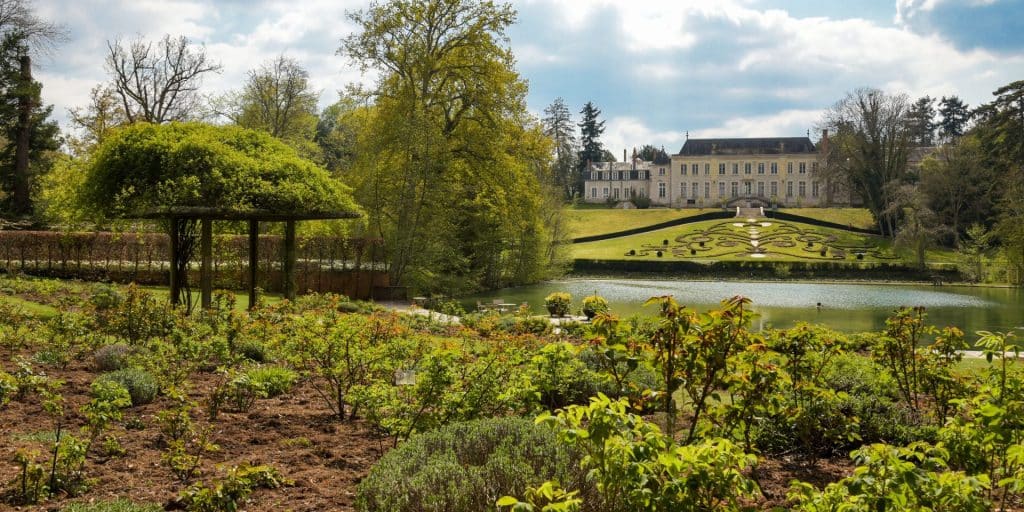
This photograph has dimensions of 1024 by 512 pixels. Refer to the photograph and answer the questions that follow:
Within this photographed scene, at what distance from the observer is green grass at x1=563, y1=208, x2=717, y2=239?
6094 centimetres

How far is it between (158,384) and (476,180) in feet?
66.6

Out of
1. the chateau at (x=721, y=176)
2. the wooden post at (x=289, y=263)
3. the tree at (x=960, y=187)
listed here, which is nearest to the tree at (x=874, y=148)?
the tree at (x=960, y=187)

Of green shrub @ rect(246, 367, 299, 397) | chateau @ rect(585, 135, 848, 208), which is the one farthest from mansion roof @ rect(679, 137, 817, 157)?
green shrub @ rect(246, 367, 299, 397)

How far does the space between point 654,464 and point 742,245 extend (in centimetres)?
5114

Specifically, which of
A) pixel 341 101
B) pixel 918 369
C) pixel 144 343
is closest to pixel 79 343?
pixel 144 343

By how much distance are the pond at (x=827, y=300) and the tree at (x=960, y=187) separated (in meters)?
14.3

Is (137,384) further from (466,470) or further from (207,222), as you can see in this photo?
(207,222)

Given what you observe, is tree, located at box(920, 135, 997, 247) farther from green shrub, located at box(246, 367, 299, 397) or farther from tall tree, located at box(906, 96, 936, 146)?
green shrub, located at box(246, 367, 299, 397)

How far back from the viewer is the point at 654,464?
2.92 metres

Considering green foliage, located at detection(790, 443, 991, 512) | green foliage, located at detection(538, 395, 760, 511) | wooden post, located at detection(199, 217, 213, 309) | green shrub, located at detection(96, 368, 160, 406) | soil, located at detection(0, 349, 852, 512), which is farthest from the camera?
wooden post, located at detection(199, 217, 213, 309)

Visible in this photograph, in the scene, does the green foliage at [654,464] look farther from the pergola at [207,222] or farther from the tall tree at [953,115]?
the tall tree at [953,115]

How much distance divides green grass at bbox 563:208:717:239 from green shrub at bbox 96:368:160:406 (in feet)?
169

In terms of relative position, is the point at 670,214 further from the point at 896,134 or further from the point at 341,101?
the point at 341,101

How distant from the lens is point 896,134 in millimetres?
51656
